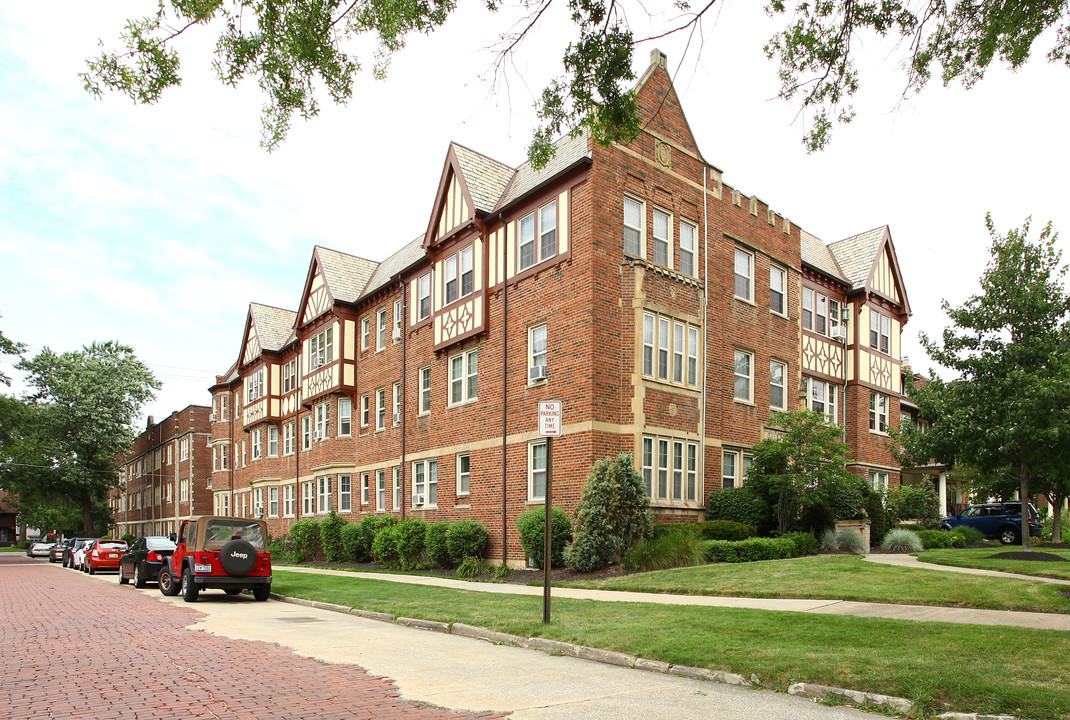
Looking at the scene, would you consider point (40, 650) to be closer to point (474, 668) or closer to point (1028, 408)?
point (474, 668)

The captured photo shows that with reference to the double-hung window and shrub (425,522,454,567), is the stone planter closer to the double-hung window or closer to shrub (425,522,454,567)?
the double-hung window

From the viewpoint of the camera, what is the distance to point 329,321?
36.2m

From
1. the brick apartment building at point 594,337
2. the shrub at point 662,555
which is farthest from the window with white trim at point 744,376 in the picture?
the shrub at point 662,555

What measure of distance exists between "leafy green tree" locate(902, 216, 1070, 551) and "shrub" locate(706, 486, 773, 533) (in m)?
4.69

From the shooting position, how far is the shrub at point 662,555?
1897 centimetres

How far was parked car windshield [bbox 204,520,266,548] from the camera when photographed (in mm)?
18359

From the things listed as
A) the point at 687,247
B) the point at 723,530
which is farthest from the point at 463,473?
the point at 687,247

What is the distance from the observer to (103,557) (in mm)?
33969

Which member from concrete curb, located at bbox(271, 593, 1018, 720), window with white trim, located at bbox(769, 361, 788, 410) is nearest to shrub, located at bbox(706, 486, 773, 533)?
window with white trim, located at bbox(769, 361, 788, 410)

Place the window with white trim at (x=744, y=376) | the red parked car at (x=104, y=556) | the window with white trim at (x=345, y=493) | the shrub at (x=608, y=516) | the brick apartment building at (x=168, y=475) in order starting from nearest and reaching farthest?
the shrub at (x=608, y=516), the window with white trim at (x=744, y=376), the red parked car at (x=104, y=556), the window with white trim at (x=345, y=493), the brick apartment building at (x=168, y=475)

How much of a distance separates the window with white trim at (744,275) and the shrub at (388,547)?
13.7 meters

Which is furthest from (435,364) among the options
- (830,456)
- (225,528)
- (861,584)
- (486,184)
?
(861,584)

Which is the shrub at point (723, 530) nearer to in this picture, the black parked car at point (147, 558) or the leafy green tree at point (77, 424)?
the black parked car at point (147, 558)

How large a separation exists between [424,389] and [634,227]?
10428 mm
